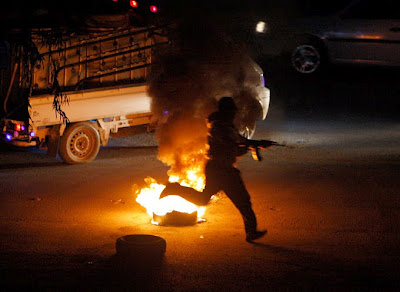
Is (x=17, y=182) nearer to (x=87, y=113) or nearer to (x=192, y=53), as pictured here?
(x=87, y=113)

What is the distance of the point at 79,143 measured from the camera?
45.8 feet

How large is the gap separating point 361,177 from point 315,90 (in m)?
8.80

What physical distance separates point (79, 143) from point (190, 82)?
470 cm

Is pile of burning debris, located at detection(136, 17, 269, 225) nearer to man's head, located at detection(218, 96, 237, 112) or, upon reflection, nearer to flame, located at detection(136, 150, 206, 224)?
flame, located at detection(136, 150, 206, 224)

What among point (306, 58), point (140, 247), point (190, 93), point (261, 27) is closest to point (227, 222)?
point (190, 93)

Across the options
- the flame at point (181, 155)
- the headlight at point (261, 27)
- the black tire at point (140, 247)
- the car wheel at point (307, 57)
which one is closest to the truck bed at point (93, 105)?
the flame at point (181, 155)

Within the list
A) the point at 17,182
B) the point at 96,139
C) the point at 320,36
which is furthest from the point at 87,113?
the point at 320,36

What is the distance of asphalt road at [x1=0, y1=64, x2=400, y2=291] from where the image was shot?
666cm

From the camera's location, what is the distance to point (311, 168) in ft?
42.1

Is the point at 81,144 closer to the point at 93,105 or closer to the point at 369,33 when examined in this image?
the point at 93,105

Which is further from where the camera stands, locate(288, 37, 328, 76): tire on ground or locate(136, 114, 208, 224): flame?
locate(288, 37, 328, 76): tire on ground

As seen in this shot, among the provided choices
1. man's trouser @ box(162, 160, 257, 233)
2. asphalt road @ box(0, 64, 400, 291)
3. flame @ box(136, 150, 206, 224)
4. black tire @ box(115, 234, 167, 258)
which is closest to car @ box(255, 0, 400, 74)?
asphalt road @ box(0, 64, 400, 291)

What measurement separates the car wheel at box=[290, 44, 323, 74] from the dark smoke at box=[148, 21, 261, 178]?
25.1 feet

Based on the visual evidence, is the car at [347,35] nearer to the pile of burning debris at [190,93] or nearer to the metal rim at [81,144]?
the metal rim at [81,144]
